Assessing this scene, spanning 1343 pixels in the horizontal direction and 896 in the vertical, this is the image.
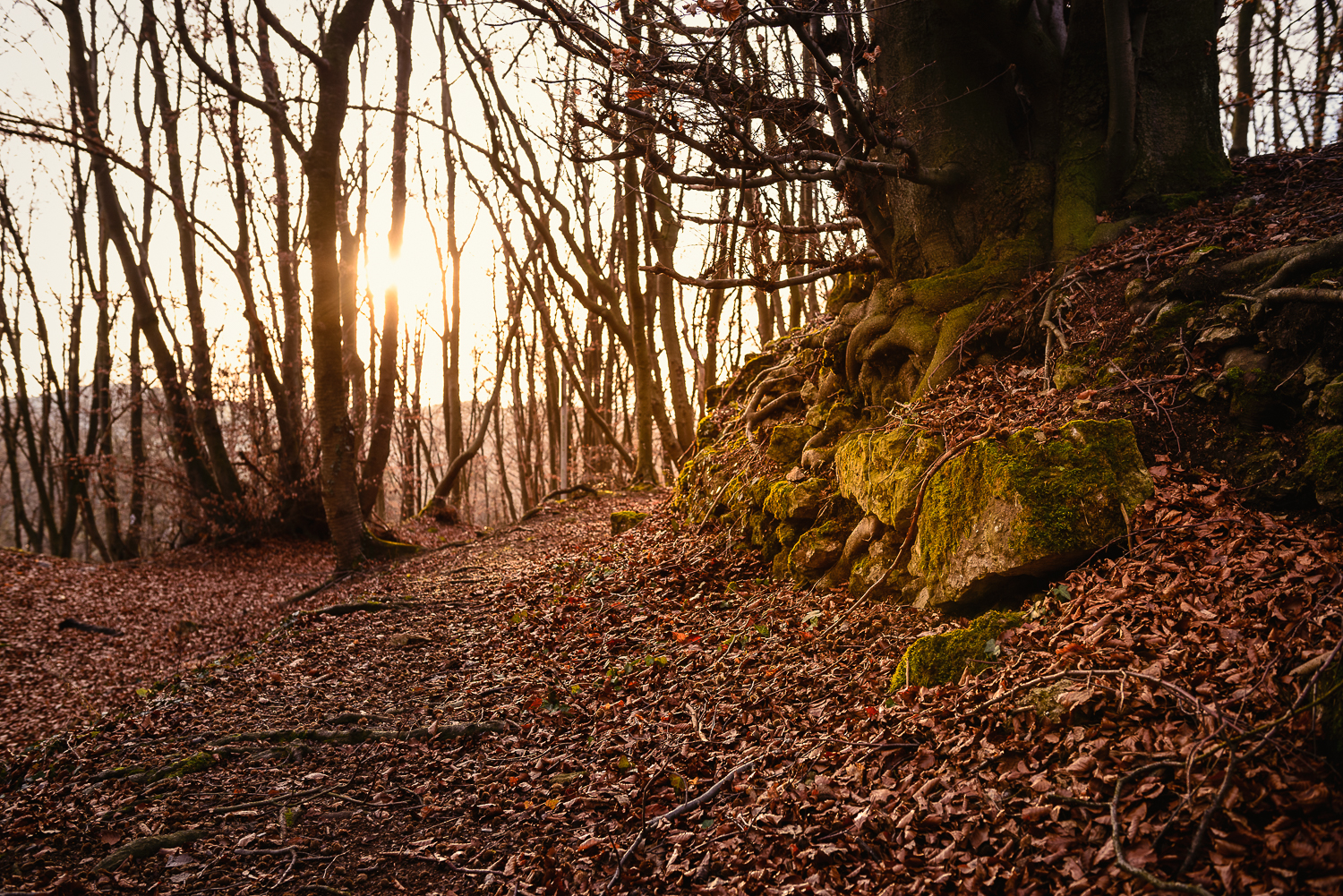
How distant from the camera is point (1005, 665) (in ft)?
10.8

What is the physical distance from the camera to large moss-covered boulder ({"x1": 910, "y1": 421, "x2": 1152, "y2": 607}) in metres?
3.64

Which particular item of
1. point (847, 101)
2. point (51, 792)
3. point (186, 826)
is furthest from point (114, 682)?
point (847, 101)

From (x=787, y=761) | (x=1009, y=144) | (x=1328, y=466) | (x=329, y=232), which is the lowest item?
(x=787, y=761)

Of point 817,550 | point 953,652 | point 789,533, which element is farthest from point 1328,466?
point 789,533

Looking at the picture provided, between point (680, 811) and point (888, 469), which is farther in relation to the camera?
point (888, 469)

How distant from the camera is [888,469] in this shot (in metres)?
4.95

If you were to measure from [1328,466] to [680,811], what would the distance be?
11.4 feet

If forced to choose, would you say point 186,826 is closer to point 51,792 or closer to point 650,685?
point 51,792

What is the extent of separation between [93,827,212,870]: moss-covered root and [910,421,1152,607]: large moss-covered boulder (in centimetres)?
427

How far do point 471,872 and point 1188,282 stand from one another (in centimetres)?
545

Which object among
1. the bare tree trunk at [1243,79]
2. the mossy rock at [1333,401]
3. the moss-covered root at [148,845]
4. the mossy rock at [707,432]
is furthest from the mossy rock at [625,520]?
the bare tree trunk at [1243,79]

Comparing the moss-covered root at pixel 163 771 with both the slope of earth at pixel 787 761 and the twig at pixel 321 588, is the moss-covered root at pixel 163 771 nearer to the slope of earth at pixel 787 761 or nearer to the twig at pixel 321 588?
the slope of earth at pixel 787 761

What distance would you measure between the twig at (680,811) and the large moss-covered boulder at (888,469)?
2.11m

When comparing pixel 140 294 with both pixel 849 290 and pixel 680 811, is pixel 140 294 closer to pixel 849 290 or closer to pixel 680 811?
pixel 849 290
